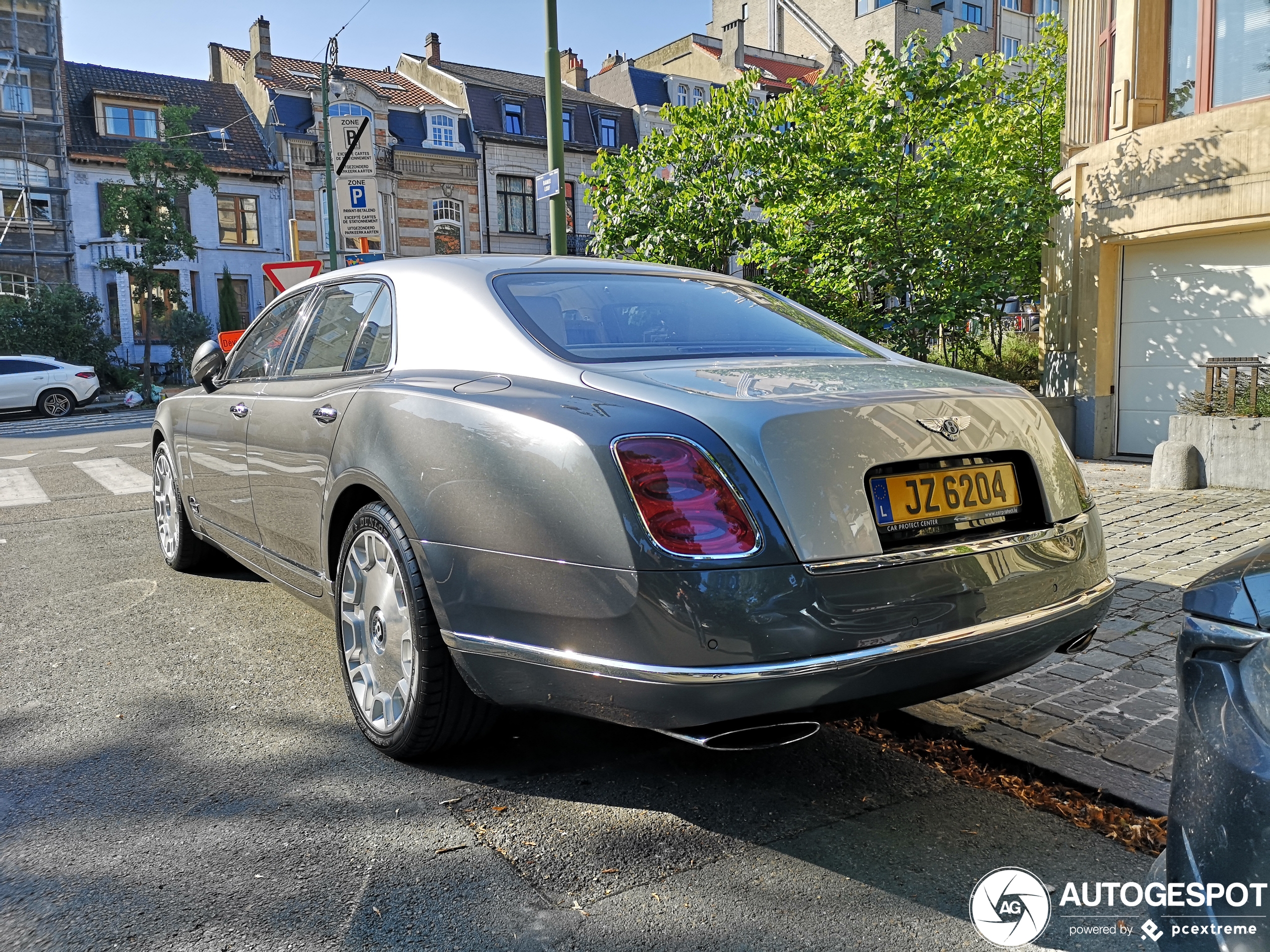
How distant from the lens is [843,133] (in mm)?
13047

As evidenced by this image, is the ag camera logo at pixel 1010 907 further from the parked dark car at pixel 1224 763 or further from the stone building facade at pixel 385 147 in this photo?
the stone building facade at pixel 385 147

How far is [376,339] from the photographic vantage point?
352 centimetres

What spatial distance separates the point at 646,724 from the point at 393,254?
1504 inches

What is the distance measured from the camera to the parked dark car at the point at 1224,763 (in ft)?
4.76

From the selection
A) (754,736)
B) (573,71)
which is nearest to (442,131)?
(573,71)

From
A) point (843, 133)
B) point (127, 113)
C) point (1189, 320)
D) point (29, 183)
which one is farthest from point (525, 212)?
point (1189, 320)

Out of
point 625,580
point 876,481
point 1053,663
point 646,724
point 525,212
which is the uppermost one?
point 525,212

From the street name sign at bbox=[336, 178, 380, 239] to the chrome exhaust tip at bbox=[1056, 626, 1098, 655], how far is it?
1138cm

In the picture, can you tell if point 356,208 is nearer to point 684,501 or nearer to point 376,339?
point 376,339

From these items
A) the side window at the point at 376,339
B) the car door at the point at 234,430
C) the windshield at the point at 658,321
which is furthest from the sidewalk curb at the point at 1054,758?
the car door at the point at 234,430

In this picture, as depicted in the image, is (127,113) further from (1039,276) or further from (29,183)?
(1039,276)

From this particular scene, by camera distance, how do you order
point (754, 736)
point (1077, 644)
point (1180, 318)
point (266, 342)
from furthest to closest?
point (1180, 318)
point (266, 342)
point (1077, 644)
point (754, 736)

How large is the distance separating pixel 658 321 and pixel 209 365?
8.17 ft

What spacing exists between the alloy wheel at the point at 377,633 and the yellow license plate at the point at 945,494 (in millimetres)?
1367
